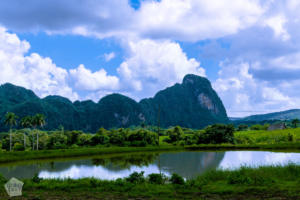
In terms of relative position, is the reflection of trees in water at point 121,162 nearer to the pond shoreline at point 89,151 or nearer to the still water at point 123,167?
the still water at point 123,167

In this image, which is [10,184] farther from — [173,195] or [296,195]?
[296,195]

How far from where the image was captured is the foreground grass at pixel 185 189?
10.7m

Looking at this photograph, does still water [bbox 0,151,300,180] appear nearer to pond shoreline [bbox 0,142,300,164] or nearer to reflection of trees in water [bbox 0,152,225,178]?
reflection of trees in water [bbox 0,152,225,178]

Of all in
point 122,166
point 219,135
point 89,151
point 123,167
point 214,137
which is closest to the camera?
point 123,167

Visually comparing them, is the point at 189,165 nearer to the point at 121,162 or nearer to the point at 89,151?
the point at 121,162

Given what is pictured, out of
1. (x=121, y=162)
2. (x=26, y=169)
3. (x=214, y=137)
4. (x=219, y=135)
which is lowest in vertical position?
(x=121, y=162)

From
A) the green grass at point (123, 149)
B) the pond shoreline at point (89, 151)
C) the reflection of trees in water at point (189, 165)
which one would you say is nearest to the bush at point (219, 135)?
the green grass at point (123, 149)

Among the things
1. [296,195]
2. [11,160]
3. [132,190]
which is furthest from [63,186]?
[11,160]

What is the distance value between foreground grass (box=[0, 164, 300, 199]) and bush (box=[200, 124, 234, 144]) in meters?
40.5

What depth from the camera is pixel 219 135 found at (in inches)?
2175

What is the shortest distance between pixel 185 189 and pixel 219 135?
148ft

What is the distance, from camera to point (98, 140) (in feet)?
191

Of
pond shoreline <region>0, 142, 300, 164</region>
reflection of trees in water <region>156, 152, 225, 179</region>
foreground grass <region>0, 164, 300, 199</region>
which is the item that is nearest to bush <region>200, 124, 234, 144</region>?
pond shoreline <region>0, 142, 300, 164</region>

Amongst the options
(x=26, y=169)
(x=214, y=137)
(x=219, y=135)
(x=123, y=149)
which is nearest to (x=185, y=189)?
(x=26, y=169)
